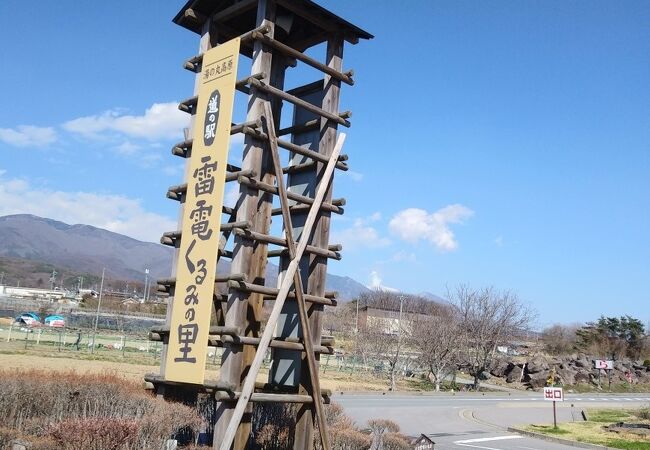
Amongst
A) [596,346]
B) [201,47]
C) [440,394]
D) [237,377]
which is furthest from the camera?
[596,346]

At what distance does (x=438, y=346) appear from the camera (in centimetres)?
4500

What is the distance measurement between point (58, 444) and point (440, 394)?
36.0 m

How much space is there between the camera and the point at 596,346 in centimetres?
7638

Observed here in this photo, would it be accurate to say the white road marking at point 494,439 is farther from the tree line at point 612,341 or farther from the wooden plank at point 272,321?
the tree line at point 612,341

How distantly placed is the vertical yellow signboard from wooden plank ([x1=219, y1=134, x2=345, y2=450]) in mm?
635

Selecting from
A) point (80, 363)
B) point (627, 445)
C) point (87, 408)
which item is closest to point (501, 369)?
point (80, 363)

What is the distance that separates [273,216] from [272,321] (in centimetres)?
190

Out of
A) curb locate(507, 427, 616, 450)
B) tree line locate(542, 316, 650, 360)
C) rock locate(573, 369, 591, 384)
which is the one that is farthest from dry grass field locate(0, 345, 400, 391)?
tree line locate(542, 316, 650, 360)

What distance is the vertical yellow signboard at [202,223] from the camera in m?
7.01

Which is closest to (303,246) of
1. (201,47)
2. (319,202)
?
(319,202)

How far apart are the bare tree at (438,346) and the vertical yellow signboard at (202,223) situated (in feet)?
126

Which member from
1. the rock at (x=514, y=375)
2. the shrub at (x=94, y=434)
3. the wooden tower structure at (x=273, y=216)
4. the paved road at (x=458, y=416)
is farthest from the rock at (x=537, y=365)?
→ the shrub at (x=94, y=434)

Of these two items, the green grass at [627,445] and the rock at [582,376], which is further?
the rock at [582,376]

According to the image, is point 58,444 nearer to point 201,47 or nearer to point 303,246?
point 303,246
